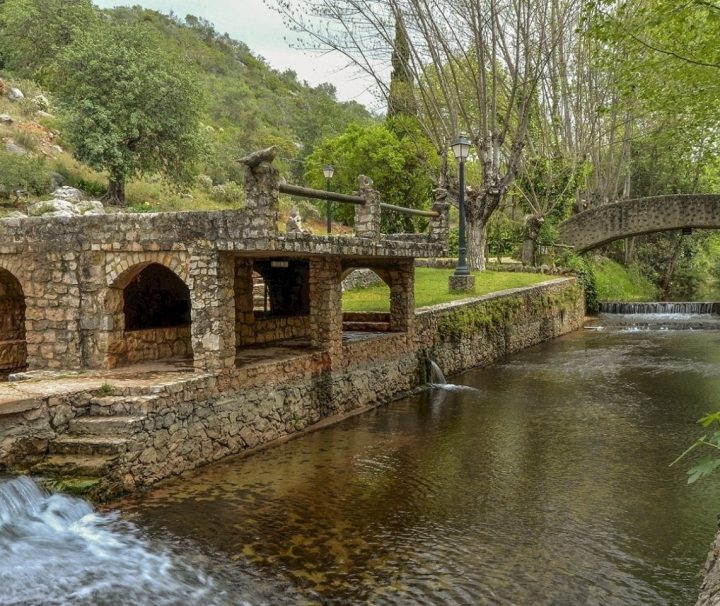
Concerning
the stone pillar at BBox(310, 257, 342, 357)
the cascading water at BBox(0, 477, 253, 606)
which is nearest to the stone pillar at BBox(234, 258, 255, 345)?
the stone pillar at BBox(310, 257, 342, 357)

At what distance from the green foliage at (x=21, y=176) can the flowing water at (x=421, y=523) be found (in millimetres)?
18625

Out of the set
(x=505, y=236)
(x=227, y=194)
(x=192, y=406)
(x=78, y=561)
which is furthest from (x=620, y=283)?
(x=78, y=561)

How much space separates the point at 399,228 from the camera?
3312cm

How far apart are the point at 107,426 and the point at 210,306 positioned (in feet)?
7.22

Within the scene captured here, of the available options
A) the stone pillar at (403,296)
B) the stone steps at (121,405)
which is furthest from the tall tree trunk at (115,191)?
the stone steps at (121,405)

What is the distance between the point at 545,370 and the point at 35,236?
12.2 m

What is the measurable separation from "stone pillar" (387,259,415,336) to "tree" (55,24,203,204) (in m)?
15.6

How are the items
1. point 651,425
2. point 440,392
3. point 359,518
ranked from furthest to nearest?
point 440,392 < point 651,425 < point 359,518

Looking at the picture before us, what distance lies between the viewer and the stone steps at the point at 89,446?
8.22 metres

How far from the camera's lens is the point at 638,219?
99.3 ft

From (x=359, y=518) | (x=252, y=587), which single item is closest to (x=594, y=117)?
(x=359, y=518)

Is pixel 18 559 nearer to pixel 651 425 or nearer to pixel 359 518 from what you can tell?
pixel 359 518

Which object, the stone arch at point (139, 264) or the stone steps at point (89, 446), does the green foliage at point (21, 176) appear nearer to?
the stone arch at point (139, 264)

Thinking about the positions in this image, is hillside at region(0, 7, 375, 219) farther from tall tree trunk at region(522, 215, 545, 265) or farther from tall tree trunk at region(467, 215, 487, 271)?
tall tree trunk at region(522, 215, 545, 265)
